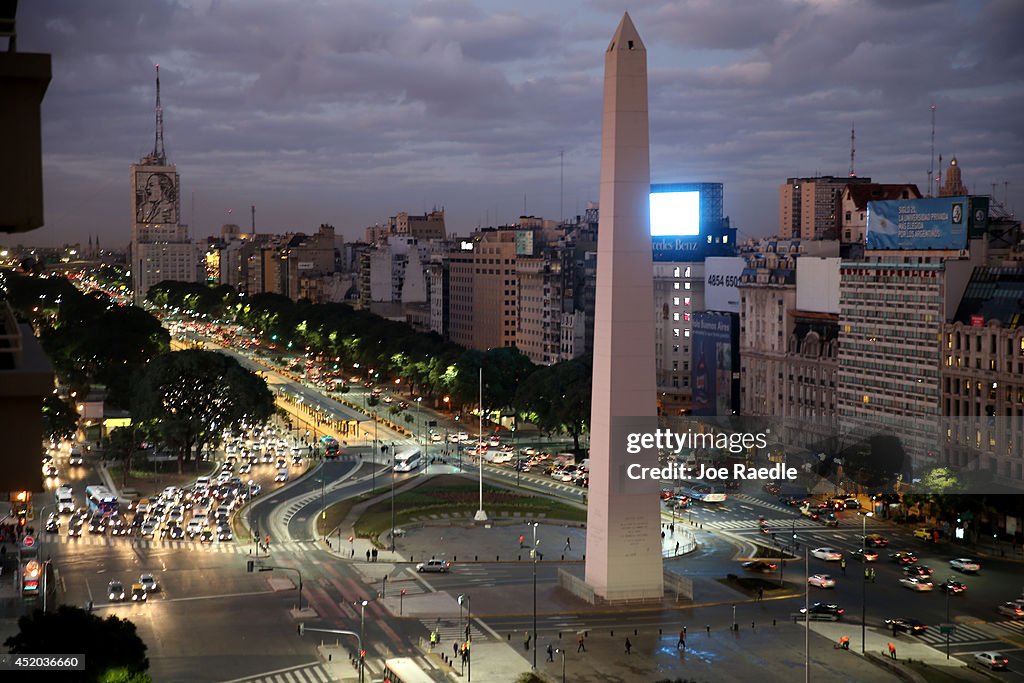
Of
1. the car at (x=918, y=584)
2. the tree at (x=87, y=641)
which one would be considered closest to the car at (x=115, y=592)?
the tree at (x=87, y=641)

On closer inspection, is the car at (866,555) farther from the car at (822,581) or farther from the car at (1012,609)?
the car at (1012,609)

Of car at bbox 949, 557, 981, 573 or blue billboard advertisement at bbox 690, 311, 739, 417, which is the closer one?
car at bbox 949, 557, 981, 573

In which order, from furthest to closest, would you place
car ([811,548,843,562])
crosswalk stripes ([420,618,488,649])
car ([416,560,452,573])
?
car ([811,548,843,562])
car ([416,560,452,573])
crosswalk stripes ([420,618,488,649])

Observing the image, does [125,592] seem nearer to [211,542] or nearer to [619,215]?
[211,542]

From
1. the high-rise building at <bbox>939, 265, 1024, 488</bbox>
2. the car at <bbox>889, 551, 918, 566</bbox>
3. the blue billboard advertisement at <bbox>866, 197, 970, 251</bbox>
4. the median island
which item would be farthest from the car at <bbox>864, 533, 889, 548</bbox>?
the blue billboard advertisement at <bbox>866, 197, 970, 251</bbox>

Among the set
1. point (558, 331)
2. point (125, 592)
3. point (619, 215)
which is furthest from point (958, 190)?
point (125, 592)

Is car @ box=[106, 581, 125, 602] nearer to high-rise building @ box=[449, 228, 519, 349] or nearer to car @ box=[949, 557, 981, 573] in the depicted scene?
car @ box=[949, 557, 981, 573]

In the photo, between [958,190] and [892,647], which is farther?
[958,190]
